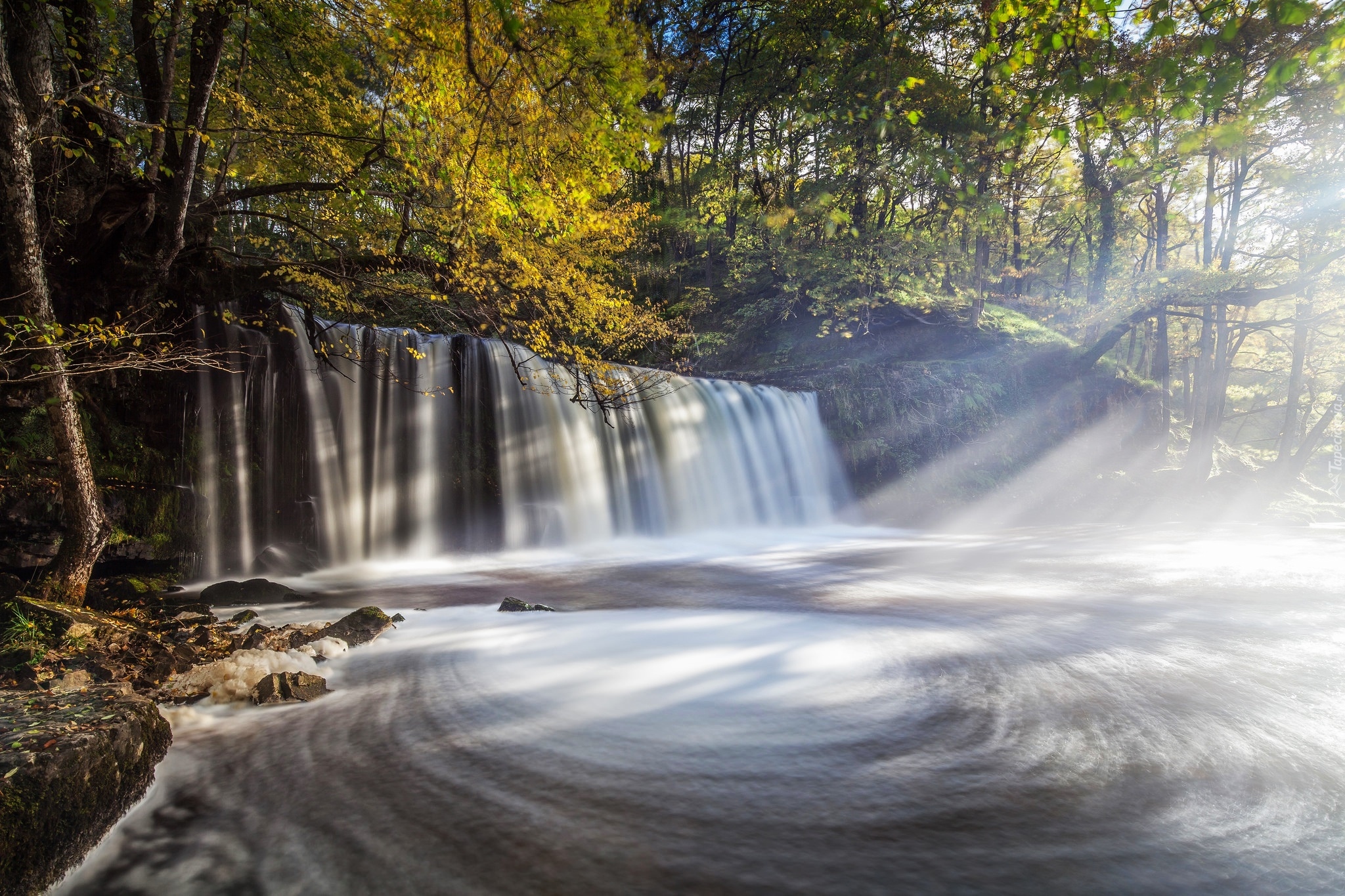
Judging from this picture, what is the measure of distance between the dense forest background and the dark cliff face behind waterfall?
1.81 ft

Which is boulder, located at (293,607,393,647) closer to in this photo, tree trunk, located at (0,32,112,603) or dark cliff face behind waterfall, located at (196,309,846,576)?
tree trunk, located at (0,32,112,603)

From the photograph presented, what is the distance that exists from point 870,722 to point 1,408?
26.9 feet

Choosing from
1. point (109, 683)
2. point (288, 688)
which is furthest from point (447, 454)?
point (109, 683)

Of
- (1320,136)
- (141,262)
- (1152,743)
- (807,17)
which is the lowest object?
(1152,743)

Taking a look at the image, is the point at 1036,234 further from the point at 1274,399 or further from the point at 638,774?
the point at 638,774

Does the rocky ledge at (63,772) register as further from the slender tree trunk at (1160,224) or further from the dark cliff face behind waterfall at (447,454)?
the slender tree trunk at (1160,224)

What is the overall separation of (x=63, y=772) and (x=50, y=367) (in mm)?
3019

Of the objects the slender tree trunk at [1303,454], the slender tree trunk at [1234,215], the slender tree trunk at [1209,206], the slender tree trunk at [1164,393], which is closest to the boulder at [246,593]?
the slender tree trunk at [1209,206]

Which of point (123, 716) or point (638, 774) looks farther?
point (638, 774)

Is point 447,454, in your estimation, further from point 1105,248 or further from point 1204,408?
→ point 1204,408

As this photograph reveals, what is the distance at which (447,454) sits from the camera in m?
10.1

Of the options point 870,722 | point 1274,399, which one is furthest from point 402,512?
point 1274,399

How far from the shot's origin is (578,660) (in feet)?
14.2

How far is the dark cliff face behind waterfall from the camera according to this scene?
783 centimetres
